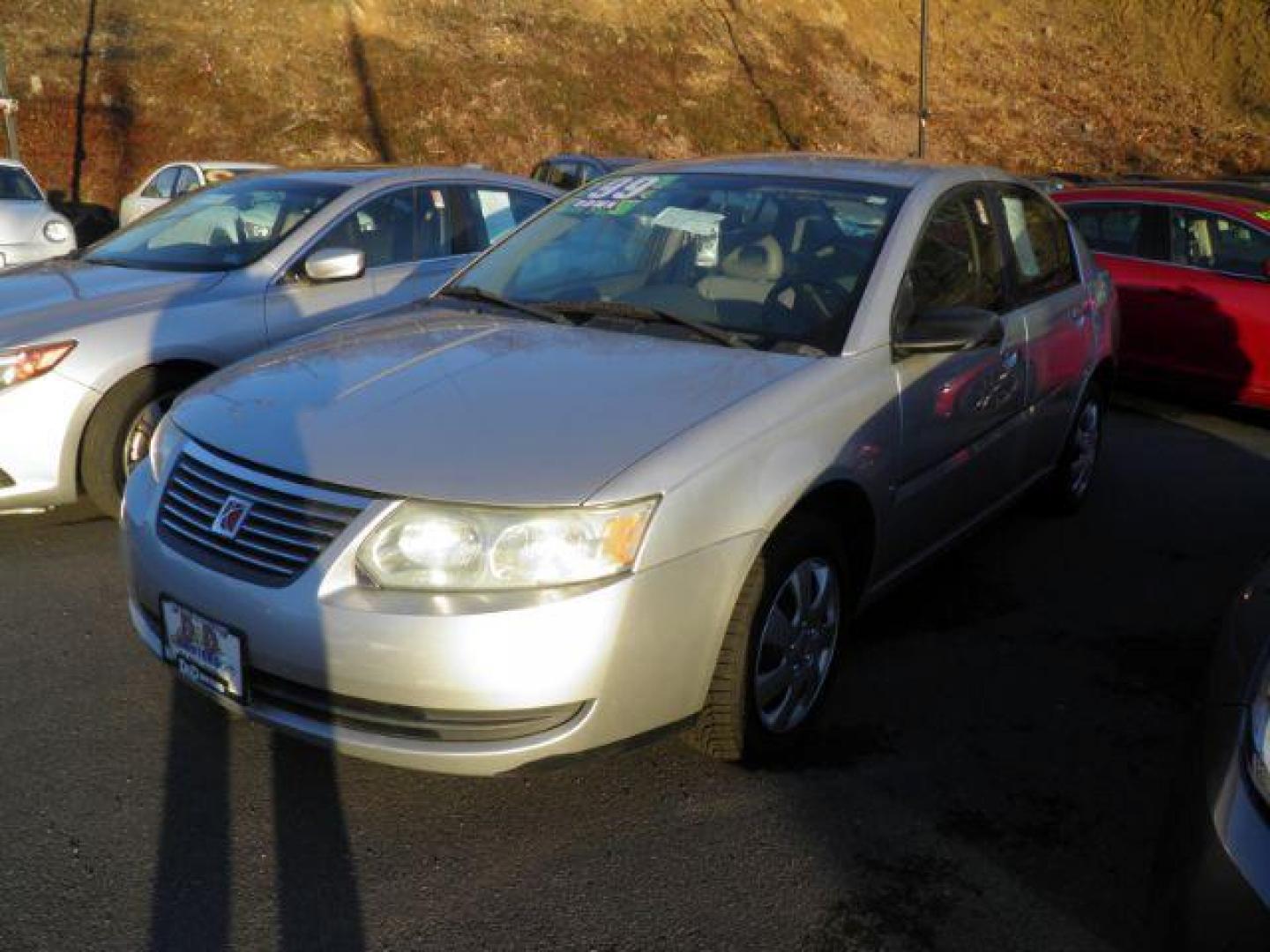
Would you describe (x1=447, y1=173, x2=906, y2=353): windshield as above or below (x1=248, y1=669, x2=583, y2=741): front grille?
above

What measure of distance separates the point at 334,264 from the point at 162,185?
11.5 metres

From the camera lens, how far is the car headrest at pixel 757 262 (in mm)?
3766

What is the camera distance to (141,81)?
25625mm

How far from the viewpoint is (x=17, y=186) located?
39.6 feet

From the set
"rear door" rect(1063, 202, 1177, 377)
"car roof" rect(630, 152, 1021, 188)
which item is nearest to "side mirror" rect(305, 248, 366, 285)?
"car roof" rect(630, 152, 1021, 188)

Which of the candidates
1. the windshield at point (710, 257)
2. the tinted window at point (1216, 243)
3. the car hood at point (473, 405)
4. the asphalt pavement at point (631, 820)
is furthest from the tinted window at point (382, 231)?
the tinted window at point (1216, 243)

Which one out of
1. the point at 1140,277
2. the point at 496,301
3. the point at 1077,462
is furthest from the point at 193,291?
the point at 1140,277

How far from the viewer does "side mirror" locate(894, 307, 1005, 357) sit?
11.5 feet

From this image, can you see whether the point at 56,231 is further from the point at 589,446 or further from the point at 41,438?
the point at 589,446

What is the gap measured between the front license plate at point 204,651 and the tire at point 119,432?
1894mm

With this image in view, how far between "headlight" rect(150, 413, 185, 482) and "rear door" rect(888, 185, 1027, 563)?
2054mm

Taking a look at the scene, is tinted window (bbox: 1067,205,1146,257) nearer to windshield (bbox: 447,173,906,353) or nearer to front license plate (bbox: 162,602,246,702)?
windshield (bbox: 447,173,906,353)

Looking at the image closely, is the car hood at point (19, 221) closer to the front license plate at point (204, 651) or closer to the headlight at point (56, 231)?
the headlight at point (56, 231)

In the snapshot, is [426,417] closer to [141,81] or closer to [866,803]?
[866,803]
